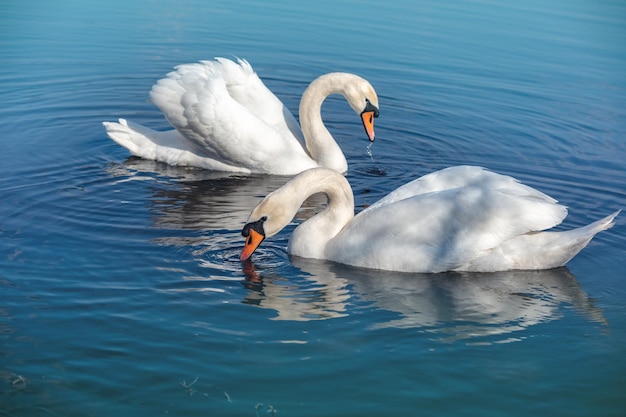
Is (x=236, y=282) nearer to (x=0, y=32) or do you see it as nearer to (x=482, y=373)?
(x=482, y=373)

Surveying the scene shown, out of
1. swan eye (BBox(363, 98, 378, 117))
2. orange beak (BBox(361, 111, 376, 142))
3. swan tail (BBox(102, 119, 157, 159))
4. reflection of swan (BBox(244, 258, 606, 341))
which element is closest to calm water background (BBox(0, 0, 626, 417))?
reflection of swan (BBox(244, 258, 606, 341))

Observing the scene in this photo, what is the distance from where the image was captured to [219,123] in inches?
434

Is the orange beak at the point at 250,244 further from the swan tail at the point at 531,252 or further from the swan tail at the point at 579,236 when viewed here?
the swan tail at the point at 579,236

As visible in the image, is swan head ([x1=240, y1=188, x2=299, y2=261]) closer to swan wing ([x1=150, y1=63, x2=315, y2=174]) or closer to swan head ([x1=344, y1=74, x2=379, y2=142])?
swan wing ([x1=150, y1=63, x2=315, y2=174])

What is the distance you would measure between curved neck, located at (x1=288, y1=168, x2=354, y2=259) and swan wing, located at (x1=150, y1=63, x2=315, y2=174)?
8.51ft

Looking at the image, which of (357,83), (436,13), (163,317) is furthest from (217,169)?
(436,13)

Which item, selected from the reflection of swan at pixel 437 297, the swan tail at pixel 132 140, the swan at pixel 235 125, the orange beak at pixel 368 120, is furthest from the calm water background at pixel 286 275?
Answer: the orange beak at pixel 368 120

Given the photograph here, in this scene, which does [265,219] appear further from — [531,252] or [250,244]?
[531,252]

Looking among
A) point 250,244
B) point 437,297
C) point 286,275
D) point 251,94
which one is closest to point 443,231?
point 437,297

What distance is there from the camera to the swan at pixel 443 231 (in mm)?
8094

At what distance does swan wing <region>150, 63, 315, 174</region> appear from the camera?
11.0 m

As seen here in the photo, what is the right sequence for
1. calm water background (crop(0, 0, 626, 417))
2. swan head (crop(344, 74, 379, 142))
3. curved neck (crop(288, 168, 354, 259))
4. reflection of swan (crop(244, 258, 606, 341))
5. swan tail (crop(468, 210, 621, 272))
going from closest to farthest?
calm water background (crop(0, 0, 626, 417)) < reflection of swan (crop(244, 258, 606, 341)) < swan tail (crop(468, 210, 621, 272)) < curved neck (crop(288, 168, 354, 259)) < swan head (crop(344, 74, 379, 142))

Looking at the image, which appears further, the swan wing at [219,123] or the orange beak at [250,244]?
the swan wing at [219,123]

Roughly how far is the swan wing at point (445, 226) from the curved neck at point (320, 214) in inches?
9.1
